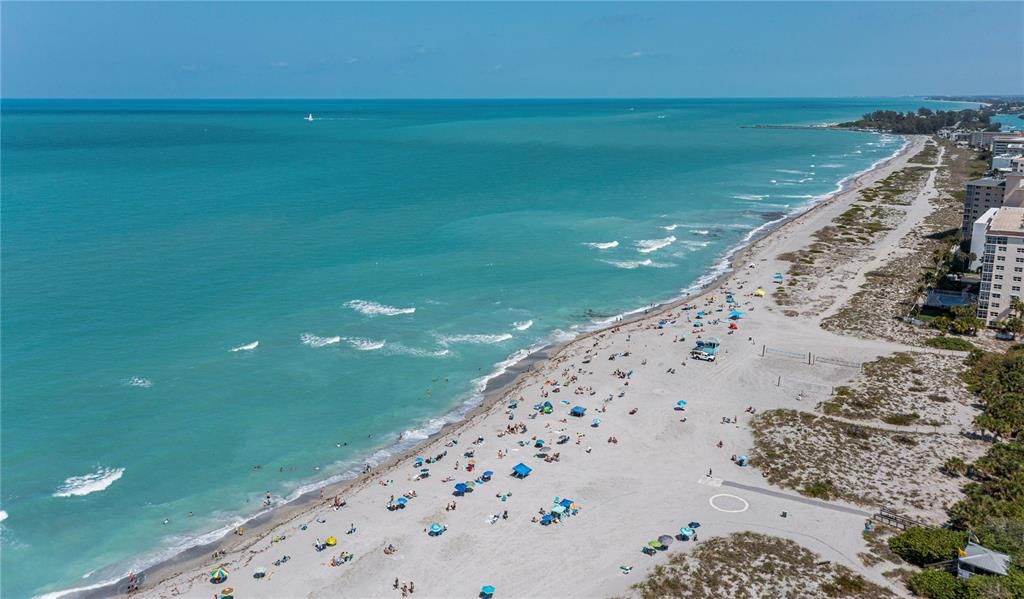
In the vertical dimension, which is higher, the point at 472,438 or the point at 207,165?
the point at 207,165

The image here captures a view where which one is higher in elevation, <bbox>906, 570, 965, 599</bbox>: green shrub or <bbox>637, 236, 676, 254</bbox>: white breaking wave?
<bbox>637, 236, 676, 254</bbox>: white breaking wave

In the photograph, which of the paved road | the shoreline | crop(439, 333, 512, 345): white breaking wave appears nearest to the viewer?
the shoreline

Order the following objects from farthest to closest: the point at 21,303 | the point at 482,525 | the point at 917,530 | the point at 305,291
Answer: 1. the point at 305,291
2. the point at 21,303
3. the point at 482,525
4. the point at 917,530

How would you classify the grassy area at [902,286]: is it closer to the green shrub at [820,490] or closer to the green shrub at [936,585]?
A: the green shrub at [820,490]

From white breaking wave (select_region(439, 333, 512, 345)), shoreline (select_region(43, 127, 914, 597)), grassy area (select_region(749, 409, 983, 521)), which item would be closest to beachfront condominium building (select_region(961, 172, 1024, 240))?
shoreline (select_region(43, 127, 914, 597))

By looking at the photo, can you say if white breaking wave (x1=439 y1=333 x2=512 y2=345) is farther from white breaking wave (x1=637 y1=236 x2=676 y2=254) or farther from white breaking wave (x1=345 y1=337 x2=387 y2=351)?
white breaking wave (x1=637 y1=236 x2=676 y2=254)

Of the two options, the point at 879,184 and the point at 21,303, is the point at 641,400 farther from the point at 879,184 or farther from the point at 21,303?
the point at 879,184

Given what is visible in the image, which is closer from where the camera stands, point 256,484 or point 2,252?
point 256,484

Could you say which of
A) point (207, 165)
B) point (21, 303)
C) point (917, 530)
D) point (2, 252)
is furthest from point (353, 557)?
point (207, 165)
